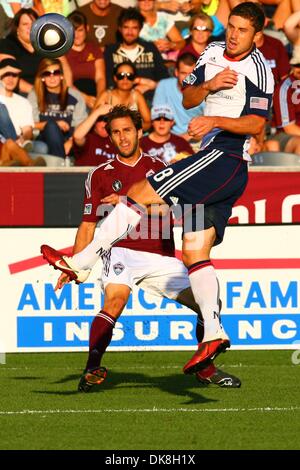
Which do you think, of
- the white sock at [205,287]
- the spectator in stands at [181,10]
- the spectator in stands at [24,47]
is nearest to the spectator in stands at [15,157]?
the spectator in stands at [24,47]

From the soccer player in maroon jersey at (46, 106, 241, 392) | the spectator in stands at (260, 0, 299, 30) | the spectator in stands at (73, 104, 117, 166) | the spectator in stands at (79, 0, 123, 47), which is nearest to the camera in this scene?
the soccer player in maroon jersey at (46, 106, 241, 392)

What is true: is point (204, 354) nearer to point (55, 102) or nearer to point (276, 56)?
point (55, 102)

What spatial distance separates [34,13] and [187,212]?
728cm

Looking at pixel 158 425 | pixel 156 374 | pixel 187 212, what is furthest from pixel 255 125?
pixel 156 374

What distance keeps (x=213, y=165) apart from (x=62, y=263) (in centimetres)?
122

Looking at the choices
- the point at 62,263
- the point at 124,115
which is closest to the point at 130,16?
the point at 124,115

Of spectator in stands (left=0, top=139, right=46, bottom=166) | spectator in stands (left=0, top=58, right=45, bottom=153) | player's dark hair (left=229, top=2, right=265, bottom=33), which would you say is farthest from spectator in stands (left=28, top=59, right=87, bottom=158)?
player's dark hair (left=229, top=2, right=265, bottom=33)

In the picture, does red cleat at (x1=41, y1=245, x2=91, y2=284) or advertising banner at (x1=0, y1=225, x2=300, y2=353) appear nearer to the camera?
red cleat at (x1=41, y1=245, x2=91, y2=284)

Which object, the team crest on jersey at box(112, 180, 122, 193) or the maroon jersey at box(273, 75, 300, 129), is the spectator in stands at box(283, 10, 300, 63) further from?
the team crest on jersey at box(112, 180, 122, 193)

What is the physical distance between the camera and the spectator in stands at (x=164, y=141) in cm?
1335

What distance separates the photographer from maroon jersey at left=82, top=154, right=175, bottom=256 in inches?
375

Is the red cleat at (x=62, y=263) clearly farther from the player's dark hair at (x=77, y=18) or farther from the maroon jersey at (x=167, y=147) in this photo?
the player's dark hair at (x=77, y=18)

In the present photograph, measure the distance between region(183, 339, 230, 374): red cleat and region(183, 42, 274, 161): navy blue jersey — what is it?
1339mm

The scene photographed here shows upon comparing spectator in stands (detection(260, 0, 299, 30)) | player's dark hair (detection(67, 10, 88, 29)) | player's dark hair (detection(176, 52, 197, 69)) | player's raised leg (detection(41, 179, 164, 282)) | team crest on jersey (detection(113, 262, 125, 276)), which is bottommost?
team crest on jersey (detection(113, 262, 125, 276))
